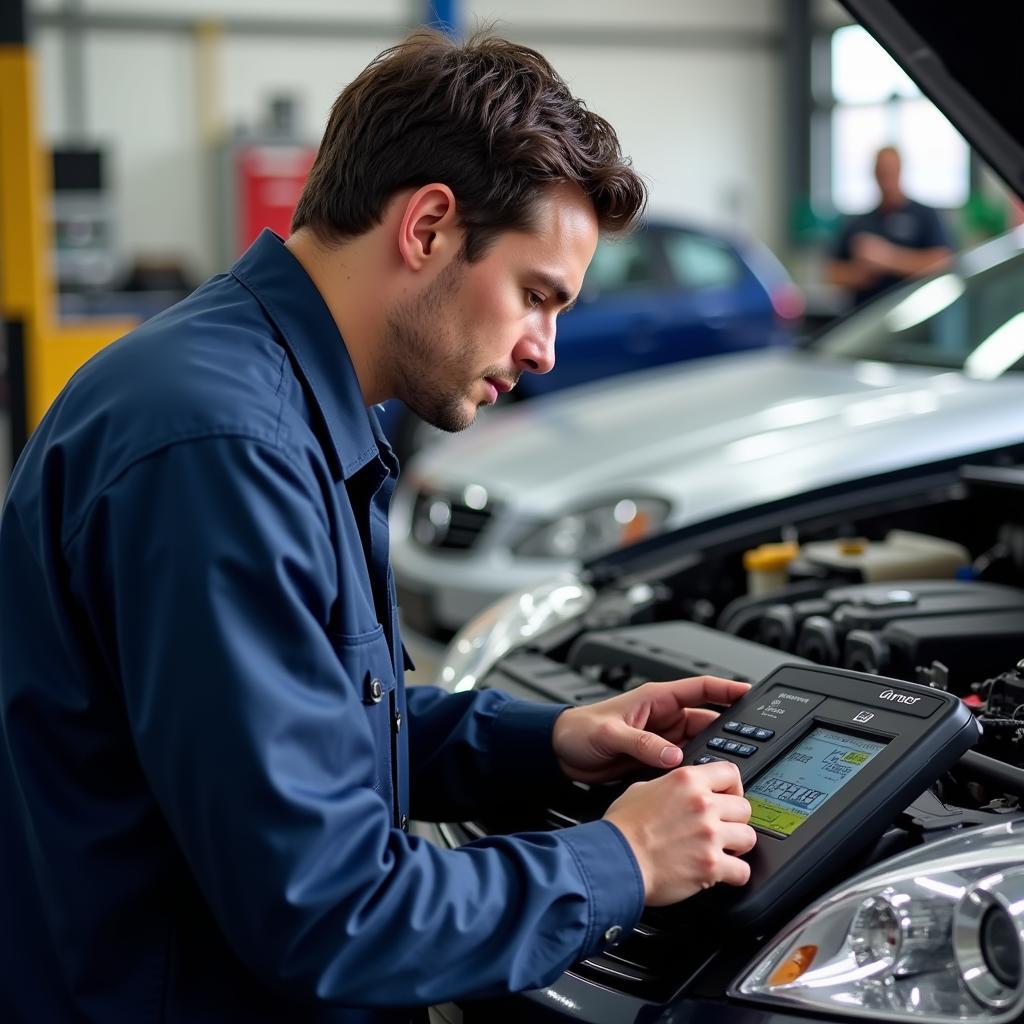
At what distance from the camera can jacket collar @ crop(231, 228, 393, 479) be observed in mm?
1155

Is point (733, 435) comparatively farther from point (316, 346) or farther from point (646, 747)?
point (316, 346)

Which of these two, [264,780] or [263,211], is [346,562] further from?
[263,211]

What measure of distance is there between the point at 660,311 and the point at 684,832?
570 centimetres

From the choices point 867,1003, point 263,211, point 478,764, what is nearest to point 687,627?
point 478,764

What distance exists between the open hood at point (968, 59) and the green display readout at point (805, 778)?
2.82ft

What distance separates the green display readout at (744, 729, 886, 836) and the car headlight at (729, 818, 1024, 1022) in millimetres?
77

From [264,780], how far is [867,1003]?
0.51 m

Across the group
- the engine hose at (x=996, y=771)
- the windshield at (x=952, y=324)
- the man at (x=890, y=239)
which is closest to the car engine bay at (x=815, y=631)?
the engine hose at (x=996, y=771)

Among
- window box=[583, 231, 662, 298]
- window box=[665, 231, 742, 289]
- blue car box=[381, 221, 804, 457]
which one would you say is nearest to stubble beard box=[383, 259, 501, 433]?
blue car box=[381, 221, 804, 457]

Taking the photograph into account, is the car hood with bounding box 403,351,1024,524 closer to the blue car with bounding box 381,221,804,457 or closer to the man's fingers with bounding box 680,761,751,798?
the man's fingers with bounding box 680,761,751,798

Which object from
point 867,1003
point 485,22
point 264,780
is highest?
point 485,22

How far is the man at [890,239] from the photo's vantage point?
19.4ft

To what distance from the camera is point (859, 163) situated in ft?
45.5

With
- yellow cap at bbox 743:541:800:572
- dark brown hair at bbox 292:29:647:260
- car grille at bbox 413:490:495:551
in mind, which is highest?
dark brown hair at bbox 292:29:647:260
